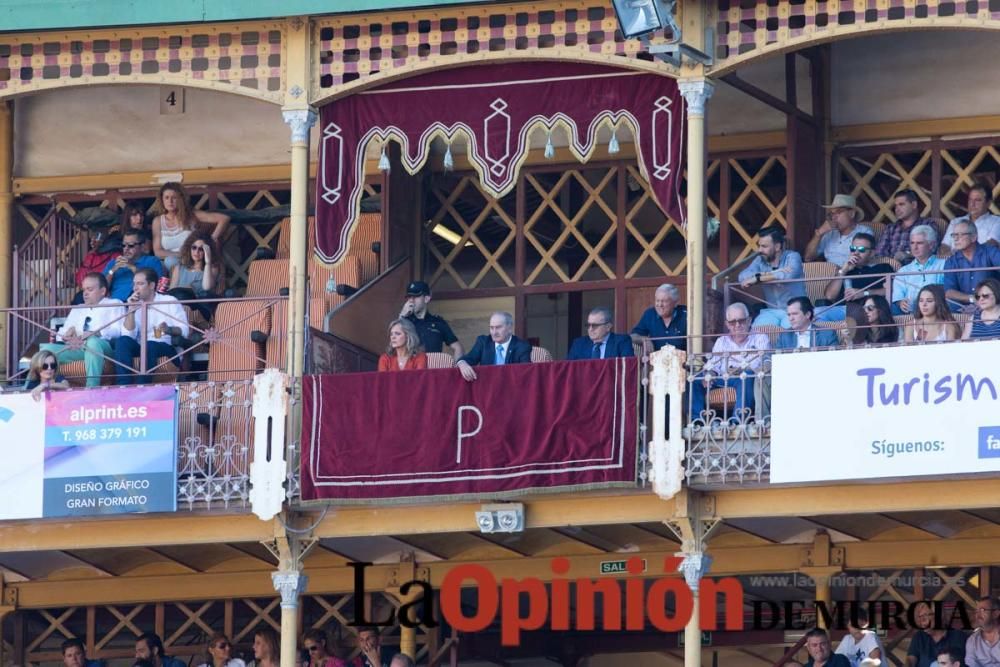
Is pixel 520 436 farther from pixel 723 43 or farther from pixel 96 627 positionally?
pixel 96 627

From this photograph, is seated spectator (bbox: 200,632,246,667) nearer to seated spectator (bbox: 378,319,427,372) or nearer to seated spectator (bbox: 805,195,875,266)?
seated spectator (bbox: 378,319,427,372)

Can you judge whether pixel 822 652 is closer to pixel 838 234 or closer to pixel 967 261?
pixel 967 261

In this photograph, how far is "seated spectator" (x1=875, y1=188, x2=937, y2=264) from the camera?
22641 millimetres

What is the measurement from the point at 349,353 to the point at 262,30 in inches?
123

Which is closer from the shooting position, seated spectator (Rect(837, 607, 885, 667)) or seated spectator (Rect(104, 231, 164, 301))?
seated spectator (Rect(837, 607, 885, 667))

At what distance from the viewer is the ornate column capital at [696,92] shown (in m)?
21.6

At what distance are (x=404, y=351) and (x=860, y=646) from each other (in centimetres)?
483

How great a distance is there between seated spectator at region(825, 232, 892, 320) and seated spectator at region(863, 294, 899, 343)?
63cm

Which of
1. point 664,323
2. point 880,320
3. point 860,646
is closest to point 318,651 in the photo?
point 664,323

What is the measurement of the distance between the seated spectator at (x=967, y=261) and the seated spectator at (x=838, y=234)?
164 centimetres

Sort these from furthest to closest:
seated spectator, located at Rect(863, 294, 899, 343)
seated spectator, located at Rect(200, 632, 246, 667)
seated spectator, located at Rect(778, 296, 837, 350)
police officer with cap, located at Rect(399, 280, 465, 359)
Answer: seated spectator, located at Rect(200, 632, 246, 667) → police officer with cap, located at Rect(399, 280, 465, 359) → seated spectator, located at Rect(778, 296, 837, 350) → seated spectator, located at Rect(863, 294, 899, 343)

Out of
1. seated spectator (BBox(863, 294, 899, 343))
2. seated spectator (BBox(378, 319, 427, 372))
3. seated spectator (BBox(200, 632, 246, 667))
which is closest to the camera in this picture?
seated spectator (BBox(863, 294, 899, 343))

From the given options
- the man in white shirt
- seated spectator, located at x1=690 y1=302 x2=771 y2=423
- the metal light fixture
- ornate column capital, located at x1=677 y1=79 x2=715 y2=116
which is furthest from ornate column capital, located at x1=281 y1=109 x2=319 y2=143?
seated spectator, located at x1=690 y1=302 x2=771 y2=423

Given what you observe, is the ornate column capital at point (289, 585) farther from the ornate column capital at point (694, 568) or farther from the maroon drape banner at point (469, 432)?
the ornate column capital at point (694, 568)
